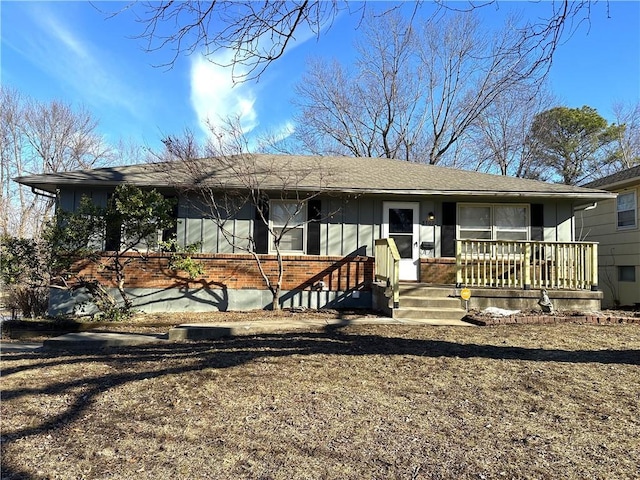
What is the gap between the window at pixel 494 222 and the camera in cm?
1079

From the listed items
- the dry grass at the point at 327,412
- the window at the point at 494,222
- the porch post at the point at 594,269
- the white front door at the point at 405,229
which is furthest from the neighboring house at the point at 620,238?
the dry grass at the point at 327,412

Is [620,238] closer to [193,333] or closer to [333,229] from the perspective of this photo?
[333,229]

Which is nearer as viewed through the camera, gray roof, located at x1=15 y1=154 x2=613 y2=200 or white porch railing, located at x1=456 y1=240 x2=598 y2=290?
white porch railing, located at x1=456 y1=240 x2=598 y2=290

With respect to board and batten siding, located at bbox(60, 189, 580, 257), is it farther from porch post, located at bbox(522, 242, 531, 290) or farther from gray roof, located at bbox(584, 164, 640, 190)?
gray roof, located at bbox(584, 164, 640, 190)

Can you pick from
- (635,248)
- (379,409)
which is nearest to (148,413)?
(379,409)

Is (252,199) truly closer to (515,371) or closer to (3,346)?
(3,346)

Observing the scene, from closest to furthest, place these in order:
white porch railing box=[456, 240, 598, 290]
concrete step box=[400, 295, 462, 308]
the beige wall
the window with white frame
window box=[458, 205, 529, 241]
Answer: concrete step box=[400, 295, 462, 308]
white porch railing box=[456, 240, 598, 290]
the window with white frame
window box=[458, 205, 529, 241]
the beige wall

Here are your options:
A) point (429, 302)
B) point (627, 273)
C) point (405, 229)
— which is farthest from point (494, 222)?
point (627, 273)

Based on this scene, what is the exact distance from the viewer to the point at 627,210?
42.2 ft

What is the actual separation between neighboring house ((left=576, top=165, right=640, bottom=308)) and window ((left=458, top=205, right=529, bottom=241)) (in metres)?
3.77

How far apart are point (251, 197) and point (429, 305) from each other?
4.65 meters

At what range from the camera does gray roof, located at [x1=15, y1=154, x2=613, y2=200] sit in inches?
391

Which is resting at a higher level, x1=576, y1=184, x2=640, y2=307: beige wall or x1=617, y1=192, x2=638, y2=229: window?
x1=617, y1=192, x2=638, y2=229: window

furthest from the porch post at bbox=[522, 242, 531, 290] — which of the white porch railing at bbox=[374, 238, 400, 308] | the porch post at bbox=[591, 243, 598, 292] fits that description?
the white porch railing at bbox=[374, 238, 400, 308]
